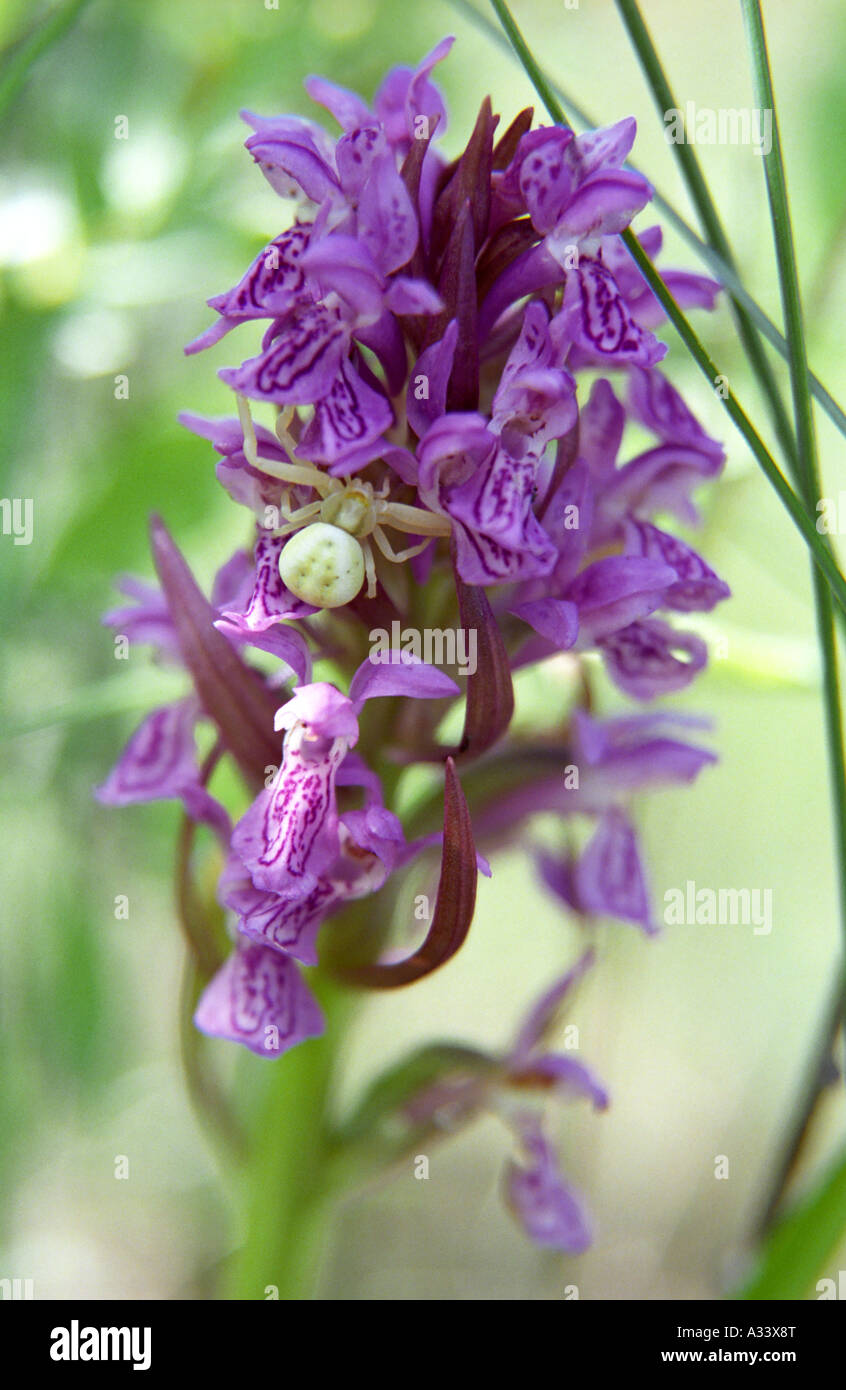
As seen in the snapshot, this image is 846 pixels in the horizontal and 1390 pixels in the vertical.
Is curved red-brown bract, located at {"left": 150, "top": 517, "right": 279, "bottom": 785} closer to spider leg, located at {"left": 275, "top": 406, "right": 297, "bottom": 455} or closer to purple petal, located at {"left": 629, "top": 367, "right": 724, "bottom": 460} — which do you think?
spider leg, located at {"left": 275, "top": 406, "right": 297, "bottom": 455}

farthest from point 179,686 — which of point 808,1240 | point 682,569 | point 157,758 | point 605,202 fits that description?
point 808,1240

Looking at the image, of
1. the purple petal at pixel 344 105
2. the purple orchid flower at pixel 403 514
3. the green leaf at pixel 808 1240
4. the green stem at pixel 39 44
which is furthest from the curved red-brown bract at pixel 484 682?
the green stem at pixel 39 44

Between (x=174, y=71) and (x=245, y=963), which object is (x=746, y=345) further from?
(x=174, y=71)

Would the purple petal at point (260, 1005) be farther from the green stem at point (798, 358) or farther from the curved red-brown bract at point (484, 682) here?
the green stem at point (798, 358)

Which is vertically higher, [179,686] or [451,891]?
[179,686]

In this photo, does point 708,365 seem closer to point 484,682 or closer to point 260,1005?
point 484,682
